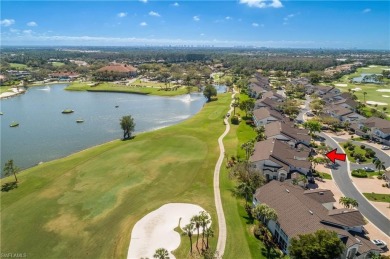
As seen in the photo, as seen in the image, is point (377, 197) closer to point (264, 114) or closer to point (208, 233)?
point (208, 233)

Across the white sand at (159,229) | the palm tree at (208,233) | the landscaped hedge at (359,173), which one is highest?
the palm tree at (208,233)

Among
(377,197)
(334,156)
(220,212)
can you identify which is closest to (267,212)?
(220,212)

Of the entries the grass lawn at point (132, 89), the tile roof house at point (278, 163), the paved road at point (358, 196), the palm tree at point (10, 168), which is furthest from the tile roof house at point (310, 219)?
the grass lawn at point (132, 89)

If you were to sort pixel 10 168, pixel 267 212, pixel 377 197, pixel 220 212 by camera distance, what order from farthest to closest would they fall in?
pixel 10 168, pixel 377 197, pixel 220 212, pixel 267 212

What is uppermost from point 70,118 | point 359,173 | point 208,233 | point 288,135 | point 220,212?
point 288,135

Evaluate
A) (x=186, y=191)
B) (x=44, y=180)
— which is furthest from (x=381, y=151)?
(x=44, y=180)

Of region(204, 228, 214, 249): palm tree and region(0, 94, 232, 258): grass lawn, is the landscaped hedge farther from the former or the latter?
region(204, 228, 214, 249): palm tree

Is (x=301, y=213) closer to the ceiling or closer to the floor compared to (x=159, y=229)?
closer to the ceiling

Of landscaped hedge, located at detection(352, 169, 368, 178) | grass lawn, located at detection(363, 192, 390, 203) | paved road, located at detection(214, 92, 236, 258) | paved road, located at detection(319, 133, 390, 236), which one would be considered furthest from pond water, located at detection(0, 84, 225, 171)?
grass lawn, located at detection(363, 192, 390, 203)

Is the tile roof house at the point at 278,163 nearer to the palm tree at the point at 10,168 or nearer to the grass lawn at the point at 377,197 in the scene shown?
the grass lawn at the point at 377,197
